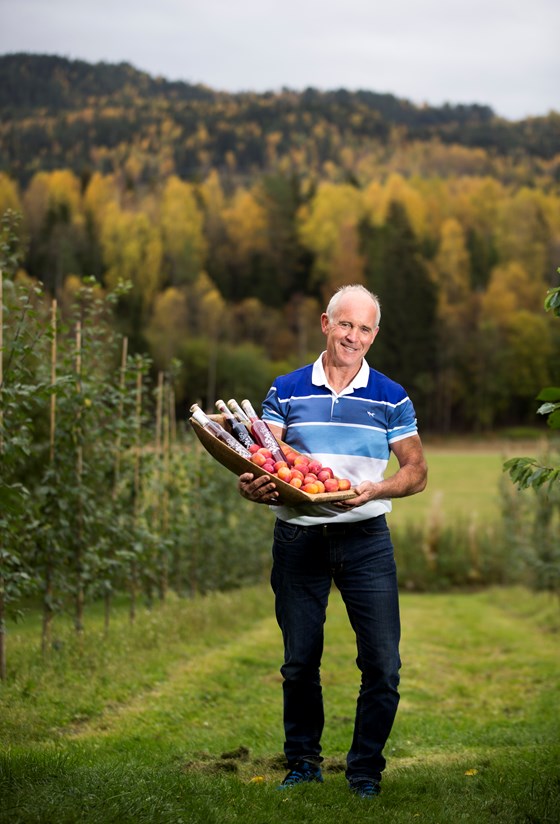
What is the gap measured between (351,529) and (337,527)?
3.0 inches

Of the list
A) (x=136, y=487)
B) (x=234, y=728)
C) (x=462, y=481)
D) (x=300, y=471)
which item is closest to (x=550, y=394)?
(x=300, y=471)

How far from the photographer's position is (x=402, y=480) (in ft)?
15.0

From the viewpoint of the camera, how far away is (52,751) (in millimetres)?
5262

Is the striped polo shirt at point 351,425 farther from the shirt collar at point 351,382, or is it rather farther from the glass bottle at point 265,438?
the glass bottle at point 265,438

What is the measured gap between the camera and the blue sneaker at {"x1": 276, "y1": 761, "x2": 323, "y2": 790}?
482 centimetres

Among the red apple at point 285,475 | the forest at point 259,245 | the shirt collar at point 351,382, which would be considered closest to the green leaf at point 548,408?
the shirt collar at point 351,382

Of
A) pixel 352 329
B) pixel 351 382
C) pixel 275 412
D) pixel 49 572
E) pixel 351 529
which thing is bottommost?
pixel 49 572

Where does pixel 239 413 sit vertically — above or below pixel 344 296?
below

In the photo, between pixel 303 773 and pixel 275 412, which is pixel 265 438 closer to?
pixel 275 412

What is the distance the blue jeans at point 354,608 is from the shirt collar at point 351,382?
23.2 inches

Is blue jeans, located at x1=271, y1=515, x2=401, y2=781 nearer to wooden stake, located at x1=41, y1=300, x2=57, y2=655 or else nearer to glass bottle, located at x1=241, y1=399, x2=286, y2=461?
glass bottle, located at x1=241, y1=399, x2=286, y2=461

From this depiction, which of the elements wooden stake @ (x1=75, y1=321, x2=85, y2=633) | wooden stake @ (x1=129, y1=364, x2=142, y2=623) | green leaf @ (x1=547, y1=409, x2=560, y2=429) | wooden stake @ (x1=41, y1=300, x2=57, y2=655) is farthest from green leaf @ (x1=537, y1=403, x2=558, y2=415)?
wooden stake @ (x1=129, y1=364, x2=142, y2=623)

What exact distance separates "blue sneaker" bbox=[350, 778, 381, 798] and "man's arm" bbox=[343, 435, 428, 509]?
1.25 metres

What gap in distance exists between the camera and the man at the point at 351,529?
462cm
